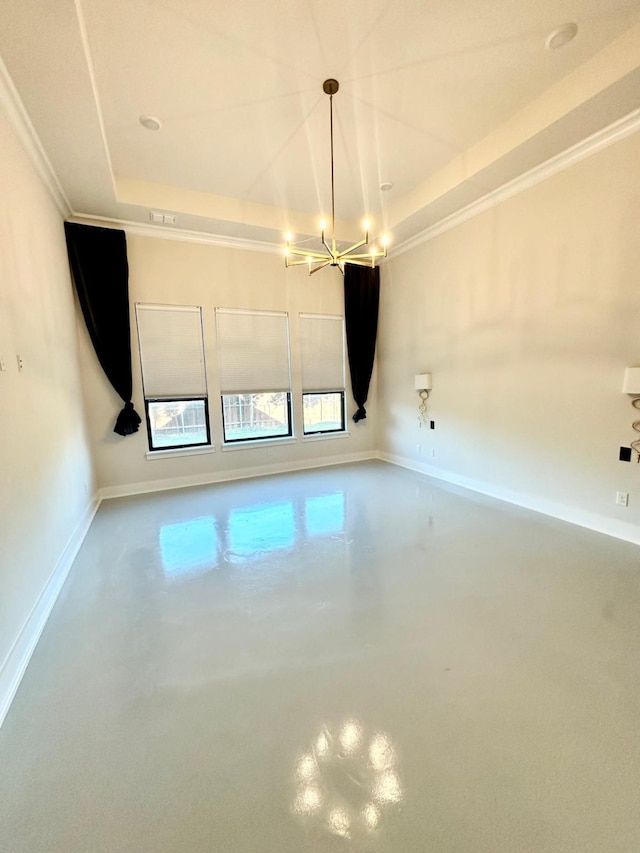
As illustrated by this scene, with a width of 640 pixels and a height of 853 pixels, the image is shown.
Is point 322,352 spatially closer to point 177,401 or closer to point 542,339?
point 177,401

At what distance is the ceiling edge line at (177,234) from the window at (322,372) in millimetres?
1147

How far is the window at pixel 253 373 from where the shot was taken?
495 centimetres

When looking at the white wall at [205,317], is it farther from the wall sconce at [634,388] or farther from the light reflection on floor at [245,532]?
the wall sconce at [634,388]

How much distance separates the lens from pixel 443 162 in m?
3.69

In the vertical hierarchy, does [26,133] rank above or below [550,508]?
above

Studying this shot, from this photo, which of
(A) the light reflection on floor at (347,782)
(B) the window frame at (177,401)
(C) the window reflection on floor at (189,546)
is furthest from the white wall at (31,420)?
(A) the light reflection on floor at (347,782)

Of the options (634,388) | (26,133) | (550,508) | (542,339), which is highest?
→ (26,133)

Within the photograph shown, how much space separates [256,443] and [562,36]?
16.1 feet

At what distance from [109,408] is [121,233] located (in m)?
2.14

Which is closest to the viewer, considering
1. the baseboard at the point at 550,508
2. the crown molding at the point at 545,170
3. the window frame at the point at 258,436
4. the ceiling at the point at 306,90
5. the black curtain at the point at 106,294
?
the ceiling at the point at 306,90

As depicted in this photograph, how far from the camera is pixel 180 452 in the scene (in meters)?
4.84

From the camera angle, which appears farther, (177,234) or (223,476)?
(223,476)

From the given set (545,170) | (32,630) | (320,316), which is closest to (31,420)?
(32,630)

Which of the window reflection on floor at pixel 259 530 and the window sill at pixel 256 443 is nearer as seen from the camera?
the window reflection on floor at pixel 259 530
